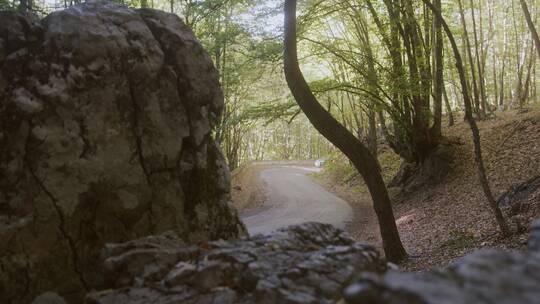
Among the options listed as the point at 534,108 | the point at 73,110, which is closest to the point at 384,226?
the point at 73,110

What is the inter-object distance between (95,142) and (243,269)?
3103 mm

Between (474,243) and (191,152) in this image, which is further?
(474,243)

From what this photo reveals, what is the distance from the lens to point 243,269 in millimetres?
3568

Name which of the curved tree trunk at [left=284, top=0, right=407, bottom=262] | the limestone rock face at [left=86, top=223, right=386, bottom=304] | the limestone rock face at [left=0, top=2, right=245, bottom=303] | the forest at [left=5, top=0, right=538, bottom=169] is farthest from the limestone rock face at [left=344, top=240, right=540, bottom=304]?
the forest at [left=5, top=0, right=538, bottom=169]

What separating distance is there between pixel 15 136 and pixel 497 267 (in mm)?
5322

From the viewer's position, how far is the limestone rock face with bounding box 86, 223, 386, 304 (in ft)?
10.7

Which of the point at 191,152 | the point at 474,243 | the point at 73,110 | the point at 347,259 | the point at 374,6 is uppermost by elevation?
the point at 374,6

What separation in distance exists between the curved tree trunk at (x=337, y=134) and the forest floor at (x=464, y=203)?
636 millimetres

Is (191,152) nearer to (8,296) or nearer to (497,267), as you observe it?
(8,296)

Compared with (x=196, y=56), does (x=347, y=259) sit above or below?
below

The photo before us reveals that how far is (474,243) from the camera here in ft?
27.0

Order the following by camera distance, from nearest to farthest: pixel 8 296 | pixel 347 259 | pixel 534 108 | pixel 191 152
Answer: pixel 347 259
pixel 8 296
pixel 191 152
pixel 534 108

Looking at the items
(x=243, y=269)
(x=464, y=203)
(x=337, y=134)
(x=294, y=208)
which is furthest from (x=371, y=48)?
(x=243, y=269)

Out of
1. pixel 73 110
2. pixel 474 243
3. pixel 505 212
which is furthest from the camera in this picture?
pixel 505 212
